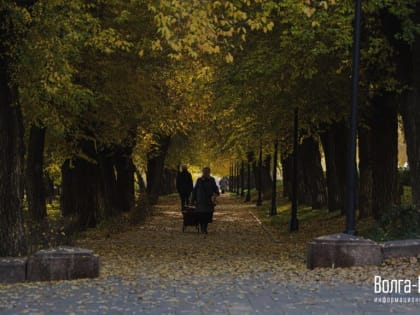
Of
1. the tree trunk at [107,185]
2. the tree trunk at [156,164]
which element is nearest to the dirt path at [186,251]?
the tree trunk at [107,185]

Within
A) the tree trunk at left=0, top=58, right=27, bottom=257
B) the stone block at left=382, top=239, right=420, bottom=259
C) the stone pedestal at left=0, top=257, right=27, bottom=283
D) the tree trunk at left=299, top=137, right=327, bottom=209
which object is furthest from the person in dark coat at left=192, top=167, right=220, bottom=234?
the stone pedestal at left=0, top=257, right=27, bottom=283

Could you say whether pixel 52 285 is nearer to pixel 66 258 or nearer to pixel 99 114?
pixel 66 258

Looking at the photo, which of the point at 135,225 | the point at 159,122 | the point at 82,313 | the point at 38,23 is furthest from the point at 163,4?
the point at 135,225

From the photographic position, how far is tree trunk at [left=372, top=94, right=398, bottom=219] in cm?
2241

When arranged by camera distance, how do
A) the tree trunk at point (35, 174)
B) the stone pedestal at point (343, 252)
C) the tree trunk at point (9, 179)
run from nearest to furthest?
the stone pedestal at point (343, 252) → the tree trunk at point (9, 179) → the tree trunk at point (35, 174)

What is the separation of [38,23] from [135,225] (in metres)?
16.8

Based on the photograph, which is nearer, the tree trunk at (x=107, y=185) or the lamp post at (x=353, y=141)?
the lamp post at (x=353, y=141)

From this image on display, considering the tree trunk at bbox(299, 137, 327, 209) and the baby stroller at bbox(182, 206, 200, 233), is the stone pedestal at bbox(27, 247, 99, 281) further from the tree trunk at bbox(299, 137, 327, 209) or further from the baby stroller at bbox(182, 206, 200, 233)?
the tree trunk at bbox(299, 137, 327, 209)

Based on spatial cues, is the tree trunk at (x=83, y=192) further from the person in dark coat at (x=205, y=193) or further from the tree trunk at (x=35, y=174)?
the person in dark coat at (x=205, y=193)

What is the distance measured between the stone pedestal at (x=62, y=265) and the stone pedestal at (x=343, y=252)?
11.8 feet

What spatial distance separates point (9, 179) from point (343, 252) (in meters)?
5.93

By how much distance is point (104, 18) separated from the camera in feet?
69.1

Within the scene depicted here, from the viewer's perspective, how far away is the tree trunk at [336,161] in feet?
95.9

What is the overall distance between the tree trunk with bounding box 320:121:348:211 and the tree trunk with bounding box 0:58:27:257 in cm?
1486
